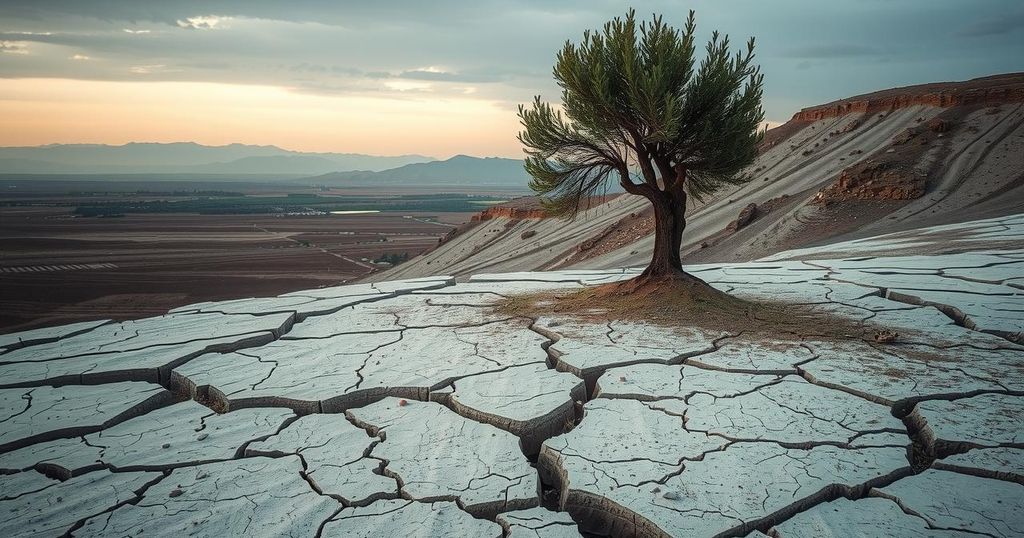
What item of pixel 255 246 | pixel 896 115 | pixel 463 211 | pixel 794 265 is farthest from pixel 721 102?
pixel 463 211

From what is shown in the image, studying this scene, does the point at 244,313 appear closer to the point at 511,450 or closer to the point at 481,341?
the point at 481,341

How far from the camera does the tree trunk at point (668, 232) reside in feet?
20.5

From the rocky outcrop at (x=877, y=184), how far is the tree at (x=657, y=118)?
13.8 m

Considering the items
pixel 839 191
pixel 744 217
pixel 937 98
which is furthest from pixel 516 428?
pixel 937 98

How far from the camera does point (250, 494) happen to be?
282 cm

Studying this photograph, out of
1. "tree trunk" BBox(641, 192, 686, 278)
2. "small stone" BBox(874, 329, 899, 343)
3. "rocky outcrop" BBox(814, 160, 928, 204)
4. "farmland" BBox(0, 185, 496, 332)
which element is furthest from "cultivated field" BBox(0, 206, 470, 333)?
"small stone" BBox(874, 329, 899, 343)

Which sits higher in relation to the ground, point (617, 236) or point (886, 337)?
point (886, 337)

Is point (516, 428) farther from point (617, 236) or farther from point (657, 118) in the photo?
point (617, 236)

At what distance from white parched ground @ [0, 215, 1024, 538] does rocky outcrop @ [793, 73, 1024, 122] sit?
75.8ft

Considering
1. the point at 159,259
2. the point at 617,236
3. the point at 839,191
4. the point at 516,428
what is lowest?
the point at 159,259

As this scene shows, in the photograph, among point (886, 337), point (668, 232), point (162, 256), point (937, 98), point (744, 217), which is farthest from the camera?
point (162, 256)

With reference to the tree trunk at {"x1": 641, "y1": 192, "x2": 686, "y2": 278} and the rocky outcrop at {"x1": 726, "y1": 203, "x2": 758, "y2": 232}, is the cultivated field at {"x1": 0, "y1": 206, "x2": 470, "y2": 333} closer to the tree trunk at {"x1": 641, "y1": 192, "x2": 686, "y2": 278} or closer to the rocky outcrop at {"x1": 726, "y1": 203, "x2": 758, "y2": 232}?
the rocky outcrop at {"x1": 726, "y1": 203, "x2": 758, "y2": 232}

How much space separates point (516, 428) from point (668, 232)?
354cm

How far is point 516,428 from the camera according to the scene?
11.4ft
